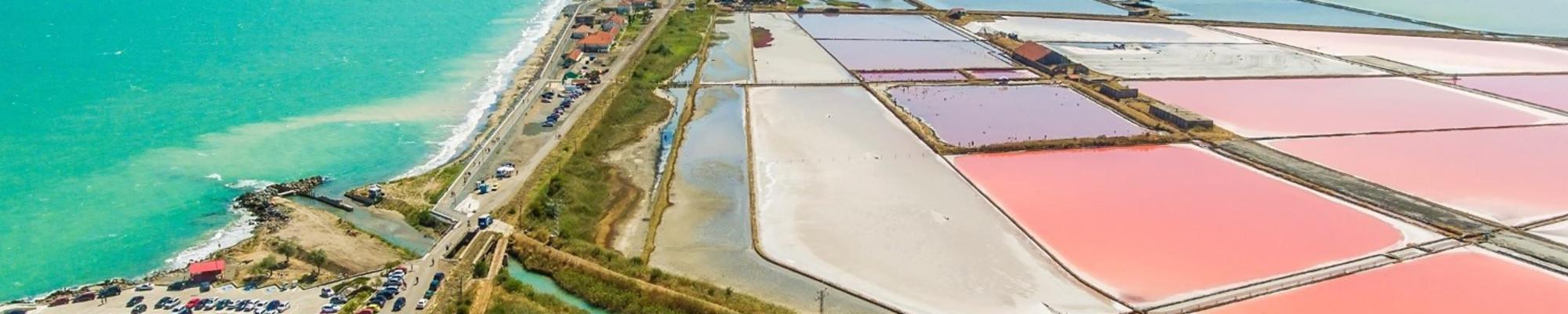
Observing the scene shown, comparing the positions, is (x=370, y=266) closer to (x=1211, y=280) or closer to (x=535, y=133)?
(x=535, y=133)

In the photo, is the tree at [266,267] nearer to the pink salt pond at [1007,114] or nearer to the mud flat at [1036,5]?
the pink salt pond at [1007,114]

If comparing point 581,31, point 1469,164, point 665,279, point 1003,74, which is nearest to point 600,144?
point 665,279

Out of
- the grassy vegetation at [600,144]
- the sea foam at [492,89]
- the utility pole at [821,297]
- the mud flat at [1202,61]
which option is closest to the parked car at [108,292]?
the grassy vegetation at [600,144]

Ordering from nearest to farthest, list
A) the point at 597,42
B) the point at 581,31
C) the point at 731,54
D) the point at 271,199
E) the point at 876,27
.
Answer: the point at 271,199, the point at 597,42, the point at 731,54, the point at 581,31, the point at 876,27

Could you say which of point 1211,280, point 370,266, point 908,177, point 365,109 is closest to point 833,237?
point 908,177

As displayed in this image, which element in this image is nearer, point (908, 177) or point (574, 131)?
point (908, 177)

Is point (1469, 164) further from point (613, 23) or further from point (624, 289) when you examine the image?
point (613, 23)
